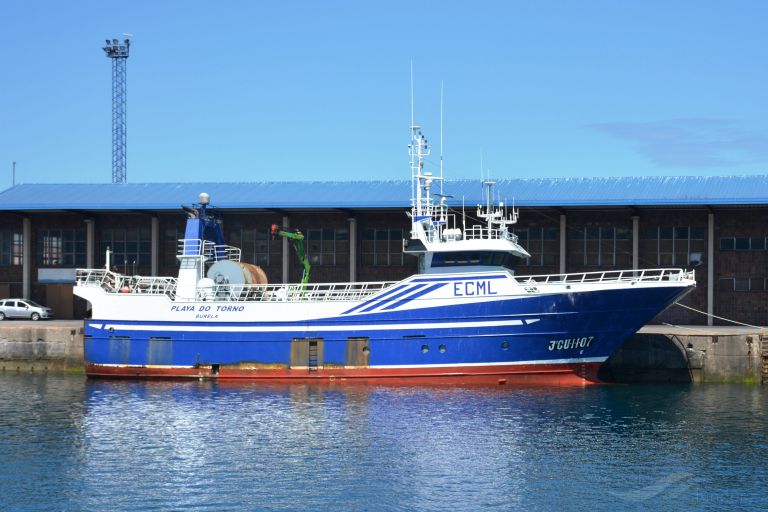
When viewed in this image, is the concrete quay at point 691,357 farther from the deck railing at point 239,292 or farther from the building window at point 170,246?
the building window at point 170,246

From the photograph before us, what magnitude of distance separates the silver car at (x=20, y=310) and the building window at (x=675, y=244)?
33261 mm

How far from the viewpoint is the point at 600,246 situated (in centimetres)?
5378

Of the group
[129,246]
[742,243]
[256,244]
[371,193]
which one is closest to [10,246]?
[129,246]

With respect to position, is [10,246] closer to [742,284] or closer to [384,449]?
[384,449]

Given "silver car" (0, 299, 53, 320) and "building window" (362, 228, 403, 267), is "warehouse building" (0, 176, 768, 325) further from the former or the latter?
"silver car" (0, 299, 53, 320)

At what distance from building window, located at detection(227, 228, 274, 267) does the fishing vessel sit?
11228 mm

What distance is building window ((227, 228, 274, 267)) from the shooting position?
57031 mm

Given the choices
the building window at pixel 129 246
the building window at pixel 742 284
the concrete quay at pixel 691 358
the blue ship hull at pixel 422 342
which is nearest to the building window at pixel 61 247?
the building window at pixel 129 246

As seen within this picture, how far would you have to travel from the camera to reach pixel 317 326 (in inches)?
1641

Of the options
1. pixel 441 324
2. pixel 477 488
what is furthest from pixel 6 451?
pixel 441 324

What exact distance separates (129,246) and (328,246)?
38.7 ft

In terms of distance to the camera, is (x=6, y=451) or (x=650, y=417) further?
(x=650, y=417)

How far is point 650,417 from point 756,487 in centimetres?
860

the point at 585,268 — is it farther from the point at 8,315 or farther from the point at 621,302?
the point at 8,315
